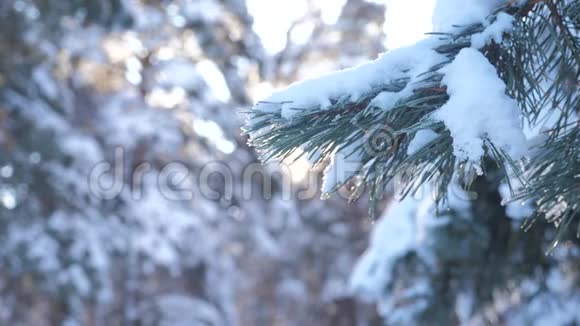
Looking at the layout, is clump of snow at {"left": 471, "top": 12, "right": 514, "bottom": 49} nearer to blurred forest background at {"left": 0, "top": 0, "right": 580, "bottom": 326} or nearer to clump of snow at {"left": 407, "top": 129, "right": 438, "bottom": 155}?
clump of snow at {"left": 407, "top": 129, "right": 438, "bottom": 155}

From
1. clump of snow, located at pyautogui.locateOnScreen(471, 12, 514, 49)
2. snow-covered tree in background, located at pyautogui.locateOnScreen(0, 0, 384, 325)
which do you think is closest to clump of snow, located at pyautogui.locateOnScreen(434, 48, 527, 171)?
clump of snow, located at pyautogui.locateOnScreen(471, 12, 514, 49)


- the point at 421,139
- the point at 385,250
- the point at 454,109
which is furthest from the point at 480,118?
the point at 385,250

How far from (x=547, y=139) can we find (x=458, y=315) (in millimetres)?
3137

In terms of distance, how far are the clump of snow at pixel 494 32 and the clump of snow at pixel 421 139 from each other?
0.15 meters

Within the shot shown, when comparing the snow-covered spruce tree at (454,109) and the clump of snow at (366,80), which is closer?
the snow-covered spruce tree at (454,109)

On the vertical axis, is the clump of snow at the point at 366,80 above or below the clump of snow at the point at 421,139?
above

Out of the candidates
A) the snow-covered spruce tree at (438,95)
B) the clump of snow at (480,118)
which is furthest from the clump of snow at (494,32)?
the clump of snow at (480,118)

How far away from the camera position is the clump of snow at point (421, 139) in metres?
1.11

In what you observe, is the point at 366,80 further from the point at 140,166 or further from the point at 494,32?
the point at 140,166

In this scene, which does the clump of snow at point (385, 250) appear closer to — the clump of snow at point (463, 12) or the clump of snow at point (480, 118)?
the clump of snow at point (463, 12)

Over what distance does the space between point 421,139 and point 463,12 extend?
0.22 meters

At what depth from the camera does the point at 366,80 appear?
3.64ft

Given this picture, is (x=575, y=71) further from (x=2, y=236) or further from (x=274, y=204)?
(x=274, y=204)

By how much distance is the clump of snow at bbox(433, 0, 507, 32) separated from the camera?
1.10 metres
